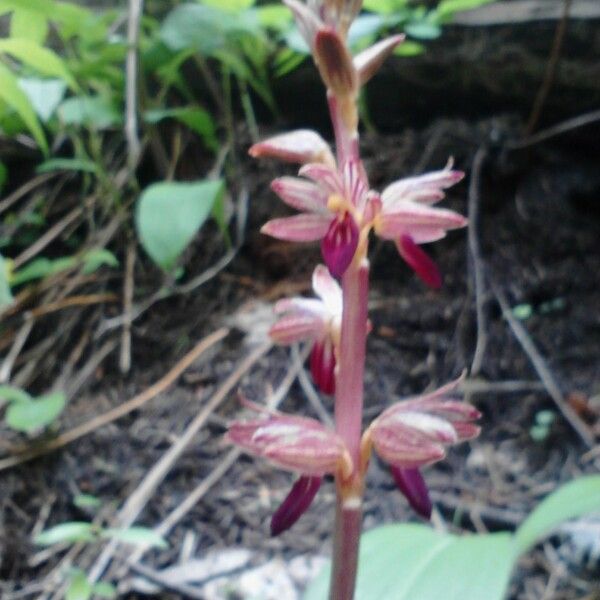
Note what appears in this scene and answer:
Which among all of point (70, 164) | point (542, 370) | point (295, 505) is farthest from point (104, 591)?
point (70, 164)

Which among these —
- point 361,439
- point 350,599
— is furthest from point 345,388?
point 350,599

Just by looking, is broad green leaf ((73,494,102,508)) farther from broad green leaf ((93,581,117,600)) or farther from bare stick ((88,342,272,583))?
broad green leaf ((93,581,117,600))

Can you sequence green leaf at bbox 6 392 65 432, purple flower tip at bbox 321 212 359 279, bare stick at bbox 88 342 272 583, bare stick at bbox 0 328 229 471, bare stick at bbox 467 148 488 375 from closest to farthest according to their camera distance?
purple flower tip at bbox 321 212 359 279, bare stick at bbox 88 342 272 583, green leaf at bbox 6 392 65 432, bare stick at bbox 0 328 229 471, bare stick at bbox 467 148 488 375

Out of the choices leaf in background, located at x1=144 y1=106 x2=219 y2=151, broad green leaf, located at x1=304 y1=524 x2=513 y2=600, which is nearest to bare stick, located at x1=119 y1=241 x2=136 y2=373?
leaf in background, located at x1=144 y1=106 x2=219 y2=151

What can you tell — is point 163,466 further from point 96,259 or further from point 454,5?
point 454,5

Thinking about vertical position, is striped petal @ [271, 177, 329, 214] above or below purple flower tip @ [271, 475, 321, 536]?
above

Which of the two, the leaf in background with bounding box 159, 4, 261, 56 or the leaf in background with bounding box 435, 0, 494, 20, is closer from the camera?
the leaf in background with bounding box 435, 0, 494, 20

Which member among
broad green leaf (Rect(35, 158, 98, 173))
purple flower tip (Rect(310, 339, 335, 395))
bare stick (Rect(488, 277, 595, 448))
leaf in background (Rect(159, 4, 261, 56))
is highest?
leaf in background (Rect(159, 4, 261, 56))
